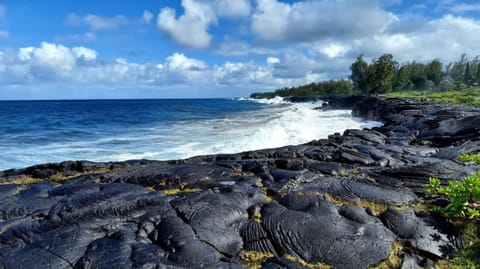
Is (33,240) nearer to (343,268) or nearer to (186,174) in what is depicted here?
(186,174)

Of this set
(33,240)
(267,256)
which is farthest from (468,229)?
(33,240)

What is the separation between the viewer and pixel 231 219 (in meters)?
6.10

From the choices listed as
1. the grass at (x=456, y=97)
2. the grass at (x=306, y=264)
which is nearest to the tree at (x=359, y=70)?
the grass at (x=456, y=97)

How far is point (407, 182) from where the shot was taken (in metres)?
7.70

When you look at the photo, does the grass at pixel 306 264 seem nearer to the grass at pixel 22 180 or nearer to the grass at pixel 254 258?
the grass at pixel 254 258

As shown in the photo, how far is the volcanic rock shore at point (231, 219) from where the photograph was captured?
515 cm

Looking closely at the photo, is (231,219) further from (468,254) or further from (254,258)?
(468,254)

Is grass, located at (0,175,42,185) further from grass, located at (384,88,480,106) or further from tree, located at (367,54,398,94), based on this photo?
tree, located at (367,54,398,94)

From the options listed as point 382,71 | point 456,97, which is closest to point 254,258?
point 456,97

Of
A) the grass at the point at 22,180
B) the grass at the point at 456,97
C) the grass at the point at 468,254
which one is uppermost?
the grass at the point at 22,180

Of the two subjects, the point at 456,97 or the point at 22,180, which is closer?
the point at 22,180

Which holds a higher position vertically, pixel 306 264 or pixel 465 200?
pixel 465 200

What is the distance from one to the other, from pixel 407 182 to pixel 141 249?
229 inches

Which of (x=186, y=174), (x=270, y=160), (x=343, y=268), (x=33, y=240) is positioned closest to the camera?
(x=343, y=268)
